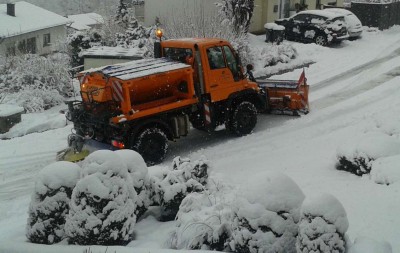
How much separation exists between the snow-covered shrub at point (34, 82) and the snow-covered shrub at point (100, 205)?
34.2ft

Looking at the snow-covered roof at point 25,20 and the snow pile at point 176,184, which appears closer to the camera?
the snow pile at point 176,184

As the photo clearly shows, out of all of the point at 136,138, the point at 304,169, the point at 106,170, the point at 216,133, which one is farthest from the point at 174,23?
the point at 106,170

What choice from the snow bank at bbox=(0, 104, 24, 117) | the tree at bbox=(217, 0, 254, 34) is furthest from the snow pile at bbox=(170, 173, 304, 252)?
the tree at bbox=(217, 0, 254, 34)

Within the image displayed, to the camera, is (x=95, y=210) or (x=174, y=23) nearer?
(x=95, y=210)

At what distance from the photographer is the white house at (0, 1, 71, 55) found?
3512 cm

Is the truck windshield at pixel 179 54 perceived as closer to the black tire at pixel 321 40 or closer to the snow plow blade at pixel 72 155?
the snow plow blade at pixel 72 155

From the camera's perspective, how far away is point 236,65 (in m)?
11.7

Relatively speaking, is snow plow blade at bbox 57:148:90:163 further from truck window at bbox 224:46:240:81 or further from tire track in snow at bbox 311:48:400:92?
tire track in snow at bbox 311:48:400:92

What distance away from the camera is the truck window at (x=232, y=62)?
37.5 feet

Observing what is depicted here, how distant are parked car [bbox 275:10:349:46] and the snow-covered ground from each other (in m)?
4.40

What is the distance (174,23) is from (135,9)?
1123cm

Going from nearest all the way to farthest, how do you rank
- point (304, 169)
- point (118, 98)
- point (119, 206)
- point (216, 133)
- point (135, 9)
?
1. point (119, 206)
2. point (304, 169)
3. point (118, 98)
4. point (216, 133)
5. point (135, 9)

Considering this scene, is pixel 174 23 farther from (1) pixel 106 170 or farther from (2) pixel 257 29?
(1) pixel 106 170

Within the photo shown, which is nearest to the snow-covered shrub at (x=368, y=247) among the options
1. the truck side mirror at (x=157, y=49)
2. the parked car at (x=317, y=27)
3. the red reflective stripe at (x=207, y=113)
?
the red reflective stripe at (x=207, y=113)
